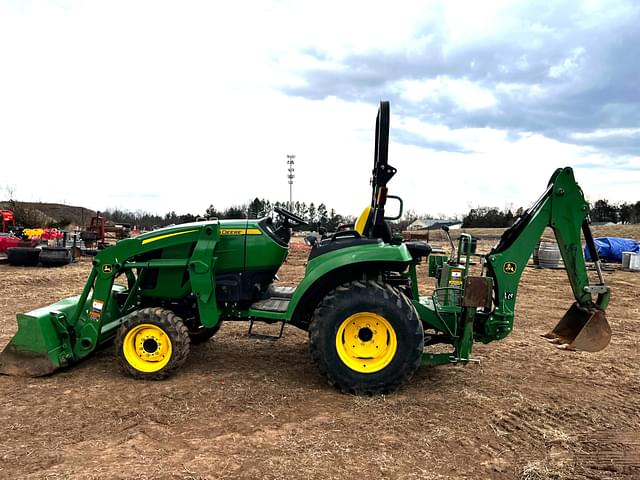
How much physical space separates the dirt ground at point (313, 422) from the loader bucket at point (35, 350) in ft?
0.39

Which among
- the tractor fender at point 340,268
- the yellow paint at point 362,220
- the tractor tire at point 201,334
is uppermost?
the yellow paint at point 362,220

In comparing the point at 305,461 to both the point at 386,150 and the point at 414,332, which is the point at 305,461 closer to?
the point at 414,332

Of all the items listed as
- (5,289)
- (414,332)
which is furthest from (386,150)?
(5,289)

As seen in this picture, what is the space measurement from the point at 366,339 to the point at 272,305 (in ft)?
3.51

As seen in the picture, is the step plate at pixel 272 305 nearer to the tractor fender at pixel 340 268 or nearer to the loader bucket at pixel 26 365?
the tractor fender at pixel 340 268

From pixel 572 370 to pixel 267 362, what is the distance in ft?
10.9

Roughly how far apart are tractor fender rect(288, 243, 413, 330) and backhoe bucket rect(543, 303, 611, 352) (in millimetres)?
1688

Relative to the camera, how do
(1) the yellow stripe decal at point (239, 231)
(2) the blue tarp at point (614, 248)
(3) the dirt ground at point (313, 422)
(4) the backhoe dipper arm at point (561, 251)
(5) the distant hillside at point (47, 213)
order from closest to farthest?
(3) the dirt ground at point (313, 422) → (4) the backhoe dipper arm at point (561, 251) → (1) the yellow stripe decal at point (239, 231) → (2) the blue tarp at point (614, 248) → (5) the distant hillside at point (47, 213)

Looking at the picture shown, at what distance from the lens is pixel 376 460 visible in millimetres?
3234

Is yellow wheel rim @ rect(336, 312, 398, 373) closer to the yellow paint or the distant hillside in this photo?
the yellow paint

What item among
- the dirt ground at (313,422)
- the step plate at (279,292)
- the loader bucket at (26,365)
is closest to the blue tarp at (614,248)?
the dirt ground at (313,422)

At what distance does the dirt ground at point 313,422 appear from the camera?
3.16m

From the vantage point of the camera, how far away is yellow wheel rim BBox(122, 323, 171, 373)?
4719 millimetres

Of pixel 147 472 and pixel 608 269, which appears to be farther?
pixel 608 269
